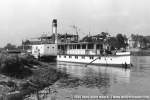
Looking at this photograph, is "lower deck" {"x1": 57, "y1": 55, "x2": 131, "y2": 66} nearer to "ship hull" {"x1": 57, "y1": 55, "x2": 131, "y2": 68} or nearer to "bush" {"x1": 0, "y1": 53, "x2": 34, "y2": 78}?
"ship hull" {"x1": 57, "y1": 55, "x2": 131, "y2": 68}

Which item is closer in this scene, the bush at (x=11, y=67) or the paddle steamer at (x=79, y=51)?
the bush at (x=11, y=67)

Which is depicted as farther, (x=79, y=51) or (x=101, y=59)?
Answer: (x=79, y=51)

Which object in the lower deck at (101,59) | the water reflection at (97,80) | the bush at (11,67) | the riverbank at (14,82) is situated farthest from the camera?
the lower deck at (101,59)

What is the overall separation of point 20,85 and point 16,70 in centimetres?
528

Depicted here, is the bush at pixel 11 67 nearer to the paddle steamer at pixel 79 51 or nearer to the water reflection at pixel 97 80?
the water reflection at pixel 97 80

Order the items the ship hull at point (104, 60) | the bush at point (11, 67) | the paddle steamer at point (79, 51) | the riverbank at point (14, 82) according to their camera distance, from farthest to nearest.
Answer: the paddle steamer at point (79, 51)
the ship hull at point (104, 60)
the bush at point (11, 67)
the riverbank at point (14, 82)

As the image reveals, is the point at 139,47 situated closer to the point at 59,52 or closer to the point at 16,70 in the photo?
the point at 59,52

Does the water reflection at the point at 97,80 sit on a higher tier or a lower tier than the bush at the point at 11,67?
lower

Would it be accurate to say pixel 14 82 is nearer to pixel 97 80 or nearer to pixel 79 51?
pixel 97 80

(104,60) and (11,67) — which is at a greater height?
(11,67)

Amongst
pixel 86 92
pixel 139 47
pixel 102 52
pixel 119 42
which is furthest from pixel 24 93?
pixel 139 47

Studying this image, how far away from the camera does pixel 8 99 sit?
1473 centimetres

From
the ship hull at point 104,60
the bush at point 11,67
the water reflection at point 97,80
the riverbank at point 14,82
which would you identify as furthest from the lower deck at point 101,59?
the bush at point 11,67

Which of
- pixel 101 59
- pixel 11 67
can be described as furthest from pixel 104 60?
pixel 11 67
